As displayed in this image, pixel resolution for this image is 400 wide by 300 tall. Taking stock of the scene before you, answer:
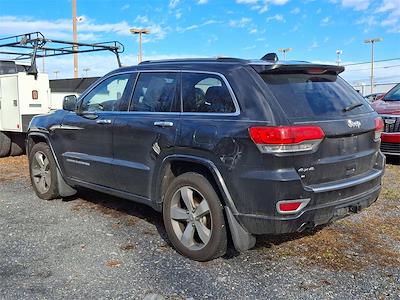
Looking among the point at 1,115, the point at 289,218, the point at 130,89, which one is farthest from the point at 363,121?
the point at 1,115

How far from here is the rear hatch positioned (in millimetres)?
3758

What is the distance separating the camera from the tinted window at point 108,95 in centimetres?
522

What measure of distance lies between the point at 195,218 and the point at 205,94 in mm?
1143

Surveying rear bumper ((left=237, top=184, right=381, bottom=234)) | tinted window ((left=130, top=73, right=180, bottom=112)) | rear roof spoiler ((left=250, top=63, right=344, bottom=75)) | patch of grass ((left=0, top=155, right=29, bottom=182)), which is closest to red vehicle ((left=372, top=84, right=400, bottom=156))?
rear roof spoiler ((left=250, top=63, right=344, bottom=75))

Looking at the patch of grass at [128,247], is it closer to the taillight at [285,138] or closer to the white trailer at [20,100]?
the taillight at [285,138]

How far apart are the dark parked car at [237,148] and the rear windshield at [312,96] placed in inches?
0.5

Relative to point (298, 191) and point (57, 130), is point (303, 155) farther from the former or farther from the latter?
point (57, 130)

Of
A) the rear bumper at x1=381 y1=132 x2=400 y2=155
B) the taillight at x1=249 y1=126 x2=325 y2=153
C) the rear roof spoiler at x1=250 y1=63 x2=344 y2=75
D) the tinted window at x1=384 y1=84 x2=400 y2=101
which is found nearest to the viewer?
the taillight at x1=249 y1=126 x2=325 y2=153

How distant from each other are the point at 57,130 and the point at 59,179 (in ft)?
2.25

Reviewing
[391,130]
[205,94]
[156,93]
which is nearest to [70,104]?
[156,93]

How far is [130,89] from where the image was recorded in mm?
5082

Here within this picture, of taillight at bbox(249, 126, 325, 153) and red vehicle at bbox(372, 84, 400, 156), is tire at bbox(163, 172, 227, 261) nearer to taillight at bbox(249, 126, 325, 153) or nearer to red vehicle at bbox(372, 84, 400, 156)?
taillight at bbox(249, 126, 325, 153)

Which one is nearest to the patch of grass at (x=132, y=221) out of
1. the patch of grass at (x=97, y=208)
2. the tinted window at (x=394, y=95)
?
the patch of grass at (x=97, y=208)

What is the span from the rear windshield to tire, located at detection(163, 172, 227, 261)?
1.00 metres
